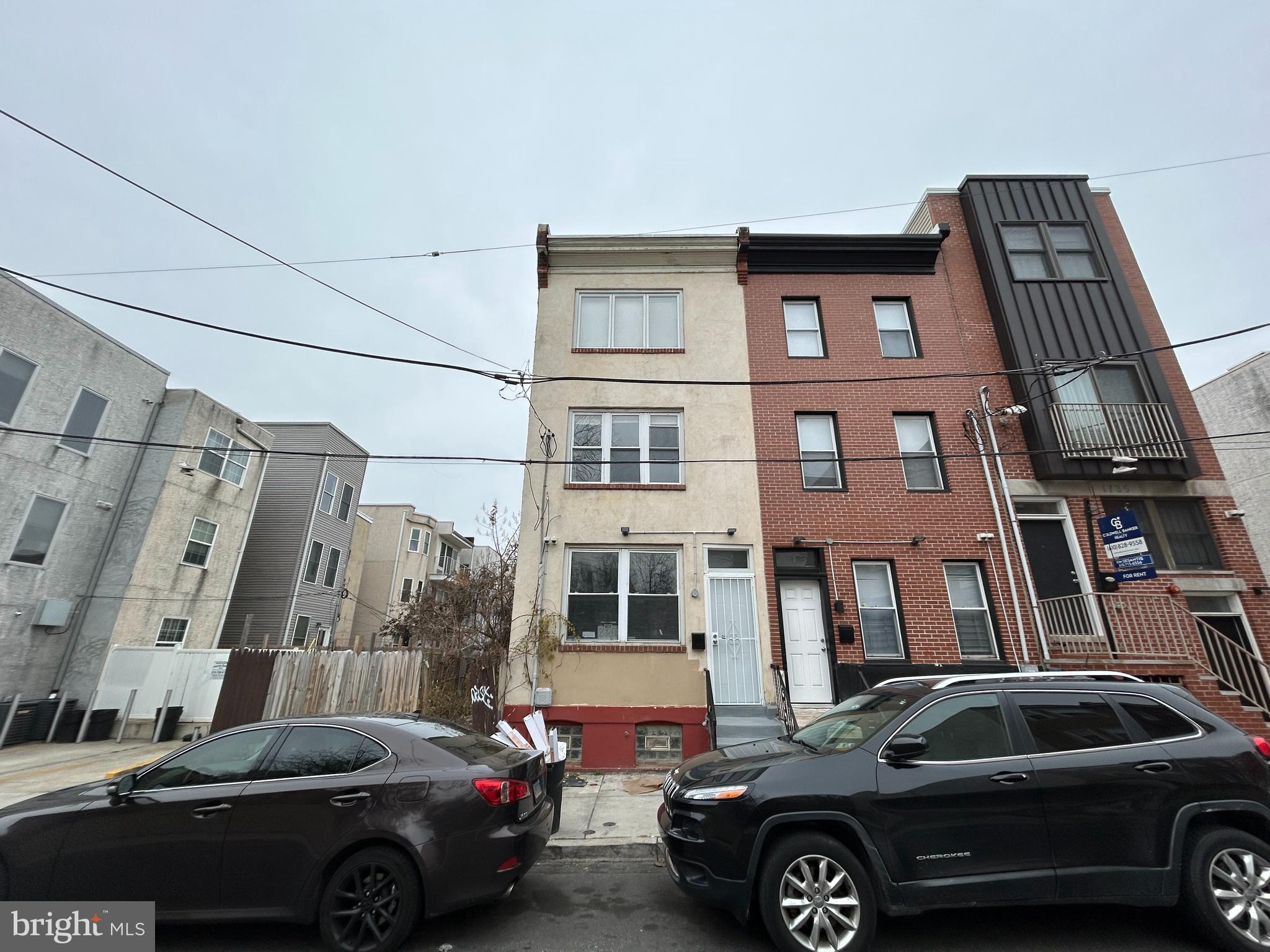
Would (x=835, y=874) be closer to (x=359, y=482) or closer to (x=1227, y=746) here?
(x=1227, y=746)

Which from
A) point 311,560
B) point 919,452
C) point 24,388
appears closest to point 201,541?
point 311,560

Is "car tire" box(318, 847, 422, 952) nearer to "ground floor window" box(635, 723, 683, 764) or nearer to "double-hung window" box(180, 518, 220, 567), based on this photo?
"ground floor window" box(635, 723, 683, 764)

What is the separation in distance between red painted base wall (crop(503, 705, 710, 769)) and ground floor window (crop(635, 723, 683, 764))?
7cm

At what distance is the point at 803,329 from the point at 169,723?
1699 cm

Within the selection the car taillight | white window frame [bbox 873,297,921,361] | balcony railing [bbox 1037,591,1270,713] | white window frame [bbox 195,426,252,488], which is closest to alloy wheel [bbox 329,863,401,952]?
the car taillight

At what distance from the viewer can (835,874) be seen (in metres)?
3.72

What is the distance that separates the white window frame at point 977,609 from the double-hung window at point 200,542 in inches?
797

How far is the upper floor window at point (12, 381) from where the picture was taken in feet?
42.2

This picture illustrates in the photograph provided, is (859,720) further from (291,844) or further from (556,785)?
(291,844)

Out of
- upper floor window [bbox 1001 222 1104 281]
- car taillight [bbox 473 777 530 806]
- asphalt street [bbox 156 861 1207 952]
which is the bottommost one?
asphalt street [bbox 156 861 1207 952]

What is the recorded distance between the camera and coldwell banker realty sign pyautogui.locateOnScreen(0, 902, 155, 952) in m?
3.64

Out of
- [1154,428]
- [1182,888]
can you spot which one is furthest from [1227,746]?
[1154,428]

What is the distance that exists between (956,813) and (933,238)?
12603 mm

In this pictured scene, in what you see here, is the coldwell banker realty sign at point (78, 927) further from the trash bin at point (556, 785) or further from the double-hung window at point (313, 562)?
the double-hung window at point (313, 562)
